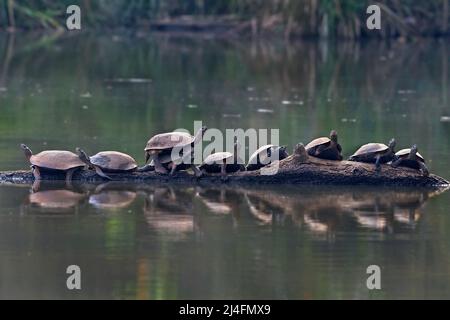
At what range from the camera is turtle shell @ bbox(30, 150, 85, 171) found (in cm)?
1060

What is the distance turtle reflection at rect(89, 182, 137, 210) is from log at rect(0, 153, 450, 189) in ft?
0.68

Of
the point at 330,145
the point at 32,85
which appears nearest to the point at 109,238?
the point at 330,145

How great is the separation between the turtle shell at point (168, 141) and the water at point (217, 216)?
0.34 meters

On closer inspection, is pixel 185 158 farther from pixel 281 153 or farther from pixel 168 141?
pixel 281 153

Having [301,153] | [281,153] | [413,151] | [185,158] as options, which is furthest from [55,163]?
[413,151]

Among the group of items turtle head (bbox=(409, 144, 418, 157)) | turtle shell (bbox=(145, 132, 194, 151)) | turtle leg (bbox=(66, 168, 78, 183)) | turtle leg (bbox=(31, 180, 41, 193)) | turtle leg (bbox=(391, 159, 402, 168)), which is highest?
turtle shell (bbox=(145, 132, 194, 151))

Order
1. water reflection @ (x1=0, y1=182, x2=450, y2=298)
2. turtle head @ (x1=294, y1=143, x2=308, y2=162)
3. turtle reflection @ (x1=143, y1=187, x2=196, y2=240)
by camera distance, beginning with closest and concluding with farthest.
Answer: water reflection @ (x1=0, y1=182, x2=450, y2=298), turtle reflection @ (x1=143, y1=187, x2=196, y2=240), turtle head @ (x1=294, y1=143, x2=308, y2=162)

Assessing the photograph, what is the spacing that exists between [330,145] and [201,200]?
1.27 m

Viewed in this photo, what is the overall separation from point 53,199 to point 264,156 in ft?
6.03

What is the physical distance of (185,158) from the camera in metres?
10.6

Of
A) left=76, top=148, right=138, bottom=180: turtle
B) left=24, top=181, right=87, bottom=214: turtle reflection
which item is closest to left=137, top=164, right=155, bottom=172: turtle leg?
left=76, top=148, right=138, bottom=180: turtle

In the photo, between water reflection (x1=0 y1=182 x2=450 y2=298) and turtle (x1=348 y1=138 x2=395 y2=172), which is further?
turtle (x1=348 y1=138 x2=395 y2=172)

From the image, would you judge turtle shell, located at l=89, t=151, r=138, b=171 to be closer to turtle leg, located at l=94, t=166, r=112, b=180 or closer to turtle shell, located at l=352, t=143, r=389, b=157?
turtle leg, located at l=94, t=166, r=112, b=180

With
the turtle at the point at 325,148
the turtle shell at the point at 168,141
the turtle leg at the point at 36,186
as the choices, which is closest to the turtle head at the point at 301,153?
the turtle at the point at 325,148
